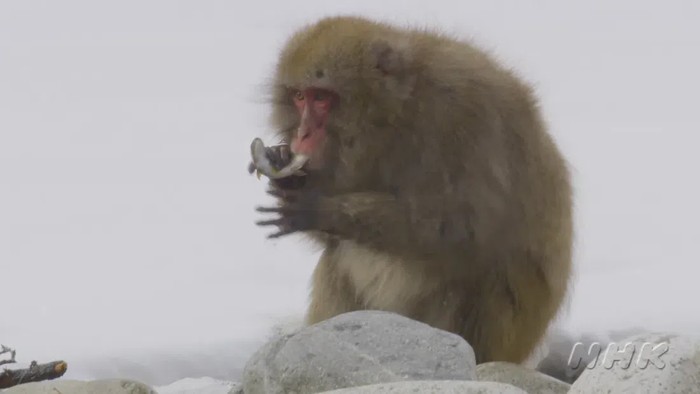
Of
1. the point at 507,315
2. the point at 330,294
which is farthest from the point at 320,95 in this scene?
the point at 507,315

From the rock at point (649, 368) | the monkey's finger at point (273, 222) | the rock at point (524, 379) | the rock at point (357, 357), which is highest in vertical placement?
the monkey's finger at point (273, 222)

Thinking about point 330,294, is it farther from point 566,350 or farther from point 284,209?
point 566,350

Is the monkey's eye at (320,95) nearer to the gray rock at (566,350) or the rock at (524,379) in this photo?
the rock at (524,379)

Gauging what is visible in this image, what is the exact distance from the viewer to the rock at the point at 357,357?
8.27 ft

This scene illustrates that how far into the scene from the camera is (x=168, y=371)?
14.3 ft

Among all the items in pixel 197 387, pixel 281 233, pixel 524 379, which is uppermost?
pixel 281 233

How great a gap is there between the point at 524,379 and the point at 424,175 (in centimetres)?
69

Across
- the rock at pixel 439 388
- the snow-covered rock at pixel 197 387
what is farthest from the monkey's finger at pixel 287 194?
the rock at pixel 439 388

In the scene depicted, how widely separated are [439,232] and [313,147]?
0.41m

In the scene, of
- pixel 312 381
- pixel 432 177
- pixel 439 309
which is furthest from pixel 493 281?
pixel 312 381

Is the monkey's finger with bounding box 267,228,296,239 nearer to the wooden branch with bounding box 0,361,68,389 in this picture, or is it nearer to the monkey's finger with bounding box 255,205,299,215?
the monkey's finger with bounding box 255,205,299,215

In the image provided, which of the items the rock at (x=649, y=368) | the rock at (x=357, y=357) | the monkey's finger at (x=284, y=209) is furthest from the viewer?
the monkey's finger at (x=284, y=209)

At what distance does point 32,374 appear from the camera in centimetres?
288

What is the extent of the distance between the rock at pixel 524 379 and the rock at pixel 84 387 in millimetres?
784
